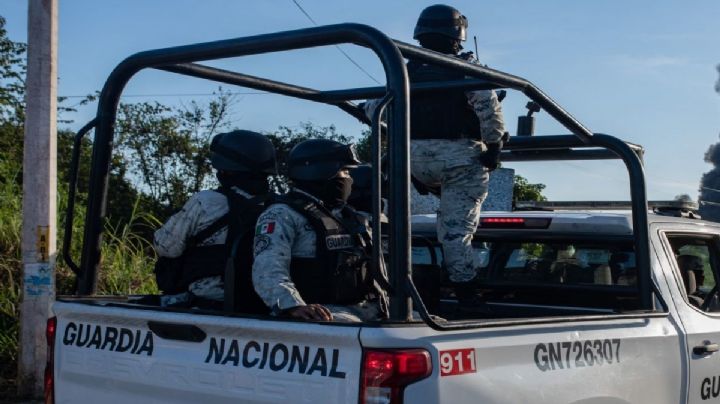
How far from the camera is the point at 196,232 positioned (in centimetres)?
413

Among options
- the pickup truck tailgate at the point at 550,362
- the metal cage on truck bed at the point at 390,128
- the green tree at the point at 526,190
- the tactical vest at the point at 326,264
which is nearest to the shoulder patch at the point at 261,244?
the tactical vest at the point at 326,264

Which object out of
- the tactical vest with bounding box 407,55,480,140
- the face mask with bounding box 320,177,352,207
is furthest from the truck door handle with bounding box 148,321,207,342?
the tactical vest with bounding box 407,55,480,140

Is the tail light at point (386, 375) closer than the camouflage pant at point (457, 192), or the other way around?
the tail light at point (386, 375)

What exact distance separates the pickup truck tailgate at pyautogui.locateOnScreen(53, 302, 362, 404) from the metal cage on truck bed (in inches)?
10.5

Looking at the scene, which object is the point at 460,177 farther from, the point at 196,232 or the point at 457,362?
the point at 457,362

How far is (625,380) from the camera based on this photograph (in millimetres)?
3783

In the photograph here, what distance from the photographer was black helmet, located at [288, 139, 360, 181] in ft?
12.7

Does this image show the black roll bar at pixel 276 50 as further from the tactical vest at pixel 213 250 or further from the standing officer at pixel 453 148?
the standing officer at pixel 453 148

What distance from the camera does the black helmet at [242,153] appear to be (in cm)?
423

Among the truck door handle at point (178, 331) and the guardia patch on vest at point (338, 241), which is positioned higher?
the guardia patch on vest at point (338, 241)

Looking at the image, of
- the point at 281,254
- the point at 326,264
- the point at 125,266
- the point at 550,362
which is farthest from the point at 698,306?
the point at 125,266

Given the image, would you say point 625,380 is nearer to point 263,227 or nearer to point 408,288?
point 408,288

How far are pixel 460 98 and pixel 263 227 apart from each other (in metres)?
1.51

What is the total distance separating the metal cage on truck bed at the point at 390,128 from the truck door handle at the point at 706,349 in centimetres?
37
